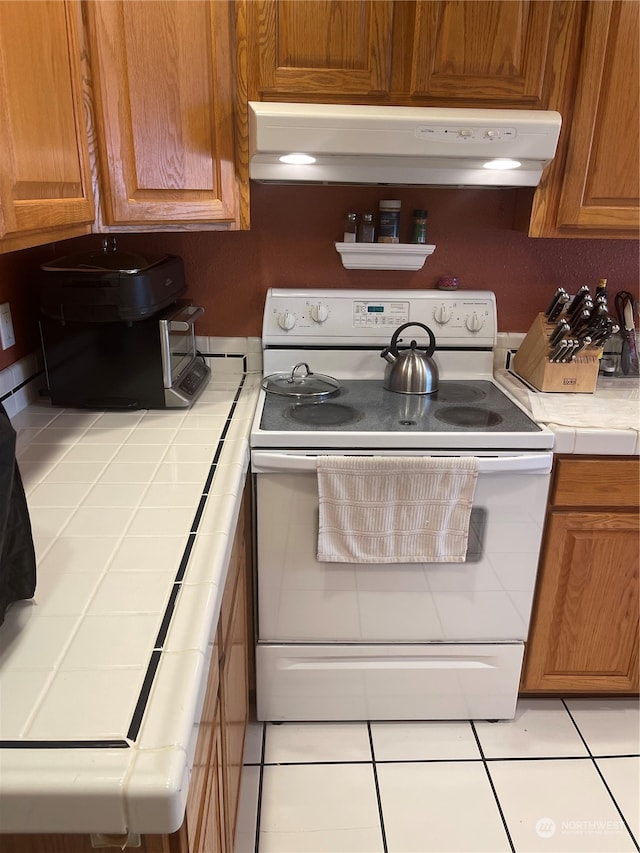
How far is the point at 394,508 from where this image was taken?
162 cm

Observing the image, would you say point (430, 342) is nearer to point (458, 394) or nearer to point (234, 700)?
point (458, 394)

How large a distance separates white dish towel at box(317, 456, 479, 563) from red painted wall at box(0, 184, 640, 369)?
2.52 feet

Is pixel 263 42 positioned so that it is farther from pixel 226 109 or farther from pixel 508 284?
pixel 508 284

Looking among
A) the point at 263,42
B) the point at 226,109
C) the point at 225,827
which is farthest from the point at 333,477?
the point at 263,42

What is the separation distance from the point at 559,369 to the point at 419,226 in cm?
62

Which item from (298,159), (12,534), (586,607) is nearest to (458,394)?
(586,607)

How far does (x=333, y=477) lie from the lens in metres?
1.58

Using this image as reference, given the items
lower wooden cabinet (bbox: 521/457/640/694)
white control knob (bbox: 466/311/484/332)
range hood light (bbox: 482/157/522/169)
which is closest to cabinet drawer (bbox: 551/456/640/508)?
lower wooden cabinet (bbox: 521/457/640/694)

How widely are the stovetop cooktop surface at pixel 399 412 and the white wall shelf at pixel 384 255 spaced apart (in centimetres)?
39

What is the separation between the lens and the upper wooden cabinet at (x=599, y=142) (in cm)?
158

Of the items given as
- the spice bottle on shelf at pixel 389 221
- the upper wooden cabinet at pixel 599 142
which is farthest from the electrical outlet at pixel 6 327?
the upper wooden cabinet at pixel 599 142

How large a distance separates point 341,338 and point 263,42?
859 mm

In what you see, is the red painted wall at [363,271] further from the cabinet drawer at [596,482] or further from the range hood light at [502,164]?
the cabinet drawer at [596,482]

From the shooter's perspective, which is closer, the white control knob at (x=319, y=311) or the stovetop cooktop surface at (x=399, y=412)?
the stovetop cooktop surface at (x=399, y=412)
